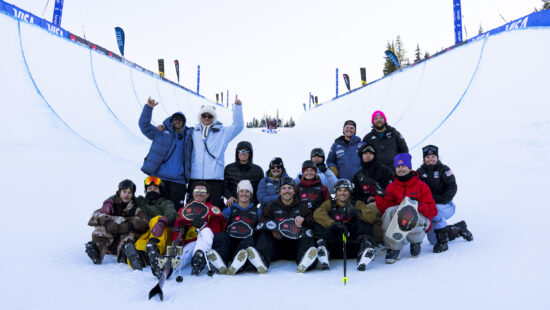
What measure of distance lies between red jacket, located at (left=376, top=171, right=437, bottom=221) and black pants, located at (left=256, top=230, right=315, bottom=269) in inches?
32.3

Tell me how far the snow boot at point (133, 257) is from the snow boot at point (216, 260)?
53 cm

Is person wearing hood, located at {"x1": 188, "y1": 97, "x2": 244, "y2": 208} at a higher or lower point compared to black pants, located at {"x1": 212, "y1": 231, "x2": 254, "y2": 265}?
higher

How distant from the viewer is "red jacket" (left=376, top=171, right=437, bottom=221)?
2637 millimetres

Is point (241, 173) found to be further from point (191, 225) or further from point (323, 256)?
point (323, 256)

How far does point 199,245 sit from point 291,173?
13.9 ft

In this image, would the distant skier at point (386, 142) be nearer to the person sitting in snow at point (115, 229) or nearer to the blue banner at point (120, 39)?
the person sitting in snow at point (115, 229)

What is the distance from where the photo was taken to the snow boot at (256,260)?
2.42 meters

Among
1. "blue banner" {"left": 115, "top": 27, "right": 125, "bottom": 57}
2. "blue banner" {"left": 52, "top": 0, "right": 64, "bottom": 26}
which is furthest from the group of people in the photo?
"blue banner" {"left": 115, "top": 27, "right": 125, "bottom": 57}

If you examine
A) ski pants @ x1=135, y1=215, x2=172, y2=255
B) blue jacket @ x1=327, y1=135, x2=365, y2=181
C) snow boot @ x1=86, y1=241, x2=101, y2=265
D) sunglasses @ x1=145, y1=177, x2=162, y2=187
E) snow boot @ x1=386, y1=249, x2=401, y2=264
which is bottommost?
snow boot @ x1=386, y1=249, x2=401, y2=264

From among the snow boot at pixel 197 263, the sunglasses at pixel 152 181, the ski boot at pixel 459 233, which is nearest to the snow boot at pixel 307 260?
the snow boot at pixel 197 263

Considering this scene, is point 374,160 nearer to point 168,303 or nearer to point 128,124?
point 168,303

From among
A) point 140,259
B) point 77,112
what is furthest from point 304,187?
point 77,112

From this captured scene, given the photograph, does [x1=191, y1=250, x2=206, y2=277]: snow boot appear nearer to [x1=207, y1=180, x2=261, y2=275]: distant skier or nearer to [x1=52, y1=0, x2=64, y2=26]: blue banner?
[x1=207, y1=180, x2=261, y2=275]: distant skier

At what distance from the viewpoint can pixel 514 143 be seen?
5.07 m
